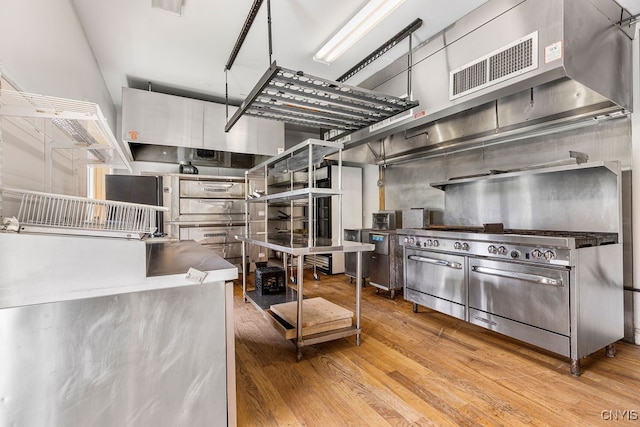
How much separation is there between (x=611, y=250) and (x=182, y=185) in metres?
5.20

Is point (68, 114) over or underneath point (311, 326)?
over

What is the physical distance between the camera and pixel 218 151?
194 inches

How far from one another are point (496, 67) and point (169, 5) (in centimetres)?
283

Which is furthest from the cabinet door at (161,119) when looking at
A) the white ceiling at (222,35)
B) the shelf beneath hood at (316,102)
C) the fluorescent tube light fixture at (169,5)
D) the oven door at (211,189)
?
the fluorescent tube light fixture at (169,5)

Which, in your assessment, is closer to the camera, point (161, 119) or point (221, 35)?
point (221, 35)

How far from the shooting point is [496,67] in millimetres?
2209

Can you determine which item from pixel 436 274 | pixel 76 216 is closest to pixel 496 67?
pixel 436 274

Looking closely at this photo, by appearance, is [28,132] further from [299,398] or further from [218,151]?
[218,151]

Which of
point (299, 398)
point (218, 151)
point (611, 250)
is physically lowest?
point (299, 398)

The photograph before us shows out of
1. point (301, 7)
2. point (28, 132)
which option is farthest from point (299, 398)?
point (301, 7)

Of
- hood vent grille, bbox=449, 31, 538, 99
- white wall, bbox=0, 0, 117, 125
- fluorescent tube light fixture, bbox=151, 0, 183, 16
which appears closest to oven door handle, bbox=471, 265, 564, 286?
hood vent grille, bbox=449, 31, 538, 99

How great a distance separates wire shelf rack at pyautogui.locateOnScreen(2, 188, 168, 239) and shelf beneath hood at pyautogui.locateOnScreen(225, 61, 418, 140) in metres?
1.32

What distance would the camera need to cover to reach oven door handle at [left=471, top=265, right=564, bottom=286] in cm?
207

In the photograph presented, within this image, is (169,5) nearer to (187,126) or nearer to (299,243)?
(187,126)
